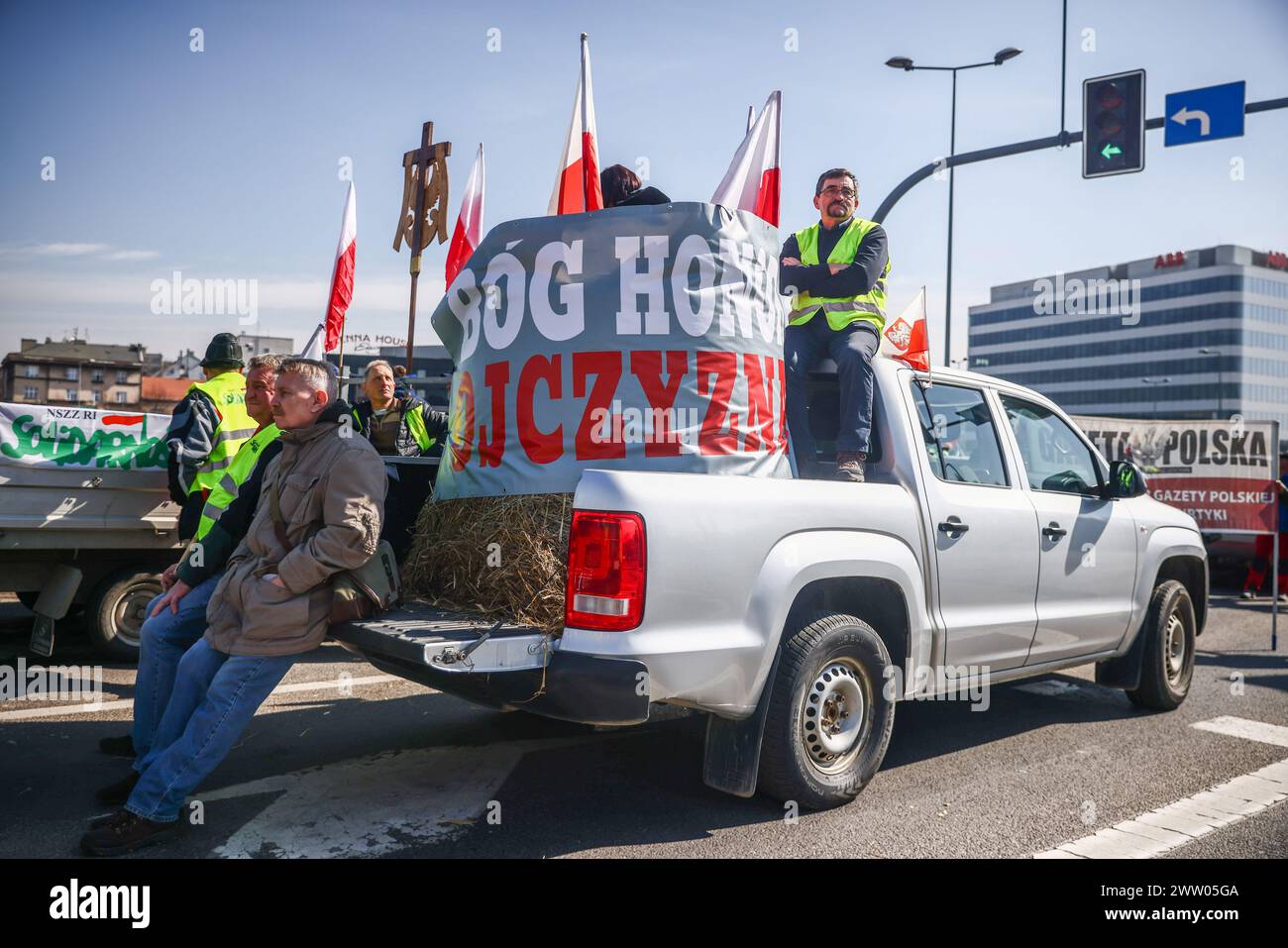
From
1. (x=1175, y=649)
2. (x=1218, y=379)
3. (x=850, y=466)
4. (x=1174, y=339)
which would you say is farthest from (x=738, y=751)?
(x=1174, y=339)

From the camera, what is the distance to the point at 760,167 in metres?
5.87

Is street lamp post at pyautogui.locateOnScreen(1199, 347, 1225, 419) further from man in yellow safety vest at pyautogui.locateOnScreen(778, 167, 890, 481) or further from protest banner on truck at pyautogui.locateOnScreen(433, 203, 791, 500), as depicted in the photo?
protest banner on truck at pyautogui.locateOnScreen(433, 203, 791, 500)

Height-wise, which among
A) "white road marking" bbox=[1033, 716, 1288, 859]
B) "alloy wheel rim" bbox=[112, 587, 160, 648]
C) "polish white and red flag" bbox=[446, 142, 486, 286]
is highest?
"polish white and red flag" bbox=[446, 142, 486, 286]

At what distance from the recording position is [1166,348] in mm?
112562

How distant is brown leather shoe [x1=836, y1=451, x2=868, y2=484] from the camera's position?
4.59 meters

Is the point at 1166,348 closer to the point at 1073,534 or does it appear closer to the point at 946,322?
the point at 946,322

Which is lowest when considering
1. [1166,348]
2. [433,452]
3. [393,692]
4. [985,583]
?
[393,692]

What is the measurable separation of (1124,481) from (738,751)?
3291 millimetres

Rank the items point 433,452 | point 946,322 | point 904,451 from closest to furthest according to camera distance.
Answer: point 904,451
point 433,452
point 946,322

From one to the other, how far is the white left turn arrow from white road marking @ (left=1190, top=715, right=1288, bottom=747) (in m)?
7.36

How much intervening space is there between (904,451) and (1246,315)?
121716mm

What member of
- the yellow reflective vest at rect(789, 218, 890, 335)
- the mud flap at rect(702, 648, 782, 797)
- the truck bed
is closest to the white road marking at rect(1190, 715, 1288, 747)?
the yellow reflective vest at rect(789, 218, 890, 335)
